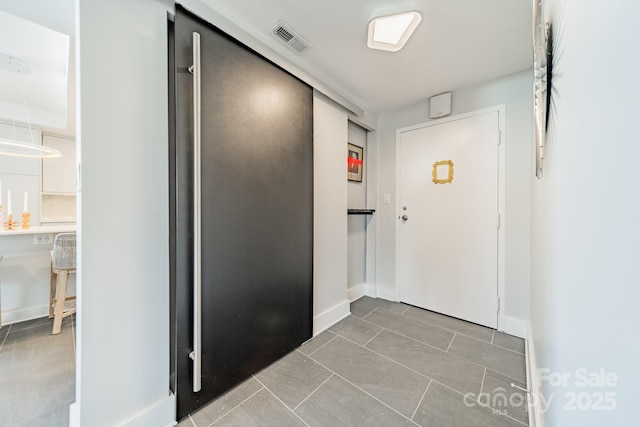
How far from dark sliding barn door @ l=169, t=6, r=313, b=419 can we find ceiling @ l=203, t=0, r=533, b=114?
0.89ft

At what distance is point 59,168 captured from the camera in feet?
10.2

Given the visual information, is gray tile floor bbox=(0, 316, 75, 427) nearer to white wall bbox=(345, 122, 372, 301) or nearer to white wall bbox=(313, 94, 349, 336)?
white wall bbox=(313, 94, 349, 336)

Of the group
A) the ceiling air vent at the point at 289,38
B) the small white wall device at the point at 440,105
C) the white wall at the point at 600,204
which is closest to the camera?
the white wall at the point at 600,204

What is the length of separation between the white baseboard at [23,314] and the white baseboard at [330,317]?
9.40ft

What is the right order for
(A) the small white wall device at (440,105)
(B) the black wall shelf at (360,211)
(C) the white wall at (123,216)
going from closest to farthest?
(C) the white wall at (123,216) < (A) the small white wall device at (440,105) < (B) the black wall shelf at (360,211)

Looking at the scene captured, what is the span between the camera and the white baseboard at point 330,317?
1.99 m

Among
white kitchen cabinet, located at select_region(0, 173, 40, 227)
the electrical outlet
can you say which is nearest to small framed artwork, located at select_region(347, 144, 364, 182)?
the electrical outlet

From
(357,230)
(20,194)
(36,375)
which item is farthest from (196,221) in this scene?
(20,194)

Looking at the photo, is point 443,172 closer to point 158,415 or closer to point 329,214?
point 329,214

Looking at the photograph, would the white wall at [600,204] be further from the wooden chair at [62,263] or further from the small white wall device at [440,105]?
the wooden chair at [62,263]

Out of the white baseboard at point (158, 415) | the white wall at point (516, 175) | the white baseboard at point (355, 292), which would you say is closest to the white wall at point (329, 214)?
the white baseboard at point (355, 292)

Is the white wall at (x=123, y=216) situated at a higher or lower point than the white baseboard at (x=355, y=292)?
higher

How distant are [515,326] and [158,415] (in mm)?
2731

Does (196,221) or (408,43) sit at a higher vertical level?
(408,43)
